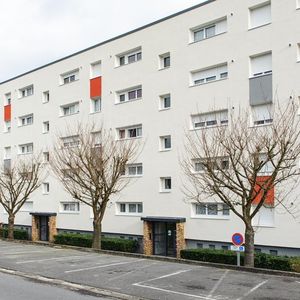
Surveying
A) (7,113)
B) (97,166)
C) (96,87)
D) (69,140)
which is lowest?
(97,166)

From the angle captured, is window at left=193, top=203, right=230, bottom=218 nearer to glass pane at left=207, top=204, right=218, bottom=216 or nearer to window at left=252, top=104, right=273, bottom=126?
glass pane at left=207, top=204, right=218, bottom=216

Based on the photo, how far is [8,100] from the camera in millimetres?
38250

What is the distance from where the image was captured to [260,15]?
21.4 metres

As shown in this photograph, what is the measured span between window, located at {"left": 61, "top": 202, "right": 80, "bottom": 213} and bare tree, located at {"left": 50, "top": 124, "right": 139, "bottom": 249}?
2548 millimetres

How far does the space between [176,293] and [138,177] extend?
551 inches

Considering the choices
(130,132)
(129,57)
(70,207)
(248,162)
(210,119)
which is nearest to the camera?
(248,162)

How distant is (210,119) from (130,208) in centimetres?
753

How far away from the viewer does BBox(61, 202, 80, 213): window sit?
30.8 metres

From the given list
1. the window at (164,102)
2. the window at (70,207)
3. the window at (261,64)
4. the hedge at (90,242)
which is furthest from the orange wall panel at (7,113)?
the window at (261,64)

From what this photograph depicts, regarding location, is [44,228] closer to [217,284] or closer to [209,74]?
[209,74]

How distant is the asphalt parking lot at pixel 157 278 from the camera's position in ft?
41.1

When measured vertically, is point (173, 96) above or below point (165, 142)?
above

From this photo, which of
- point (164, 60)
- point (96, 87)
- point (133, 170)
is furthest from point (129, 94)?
point (133, 170)

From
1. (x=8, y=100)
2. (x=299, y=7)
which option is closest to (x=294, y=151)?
(x=299, y=7)
